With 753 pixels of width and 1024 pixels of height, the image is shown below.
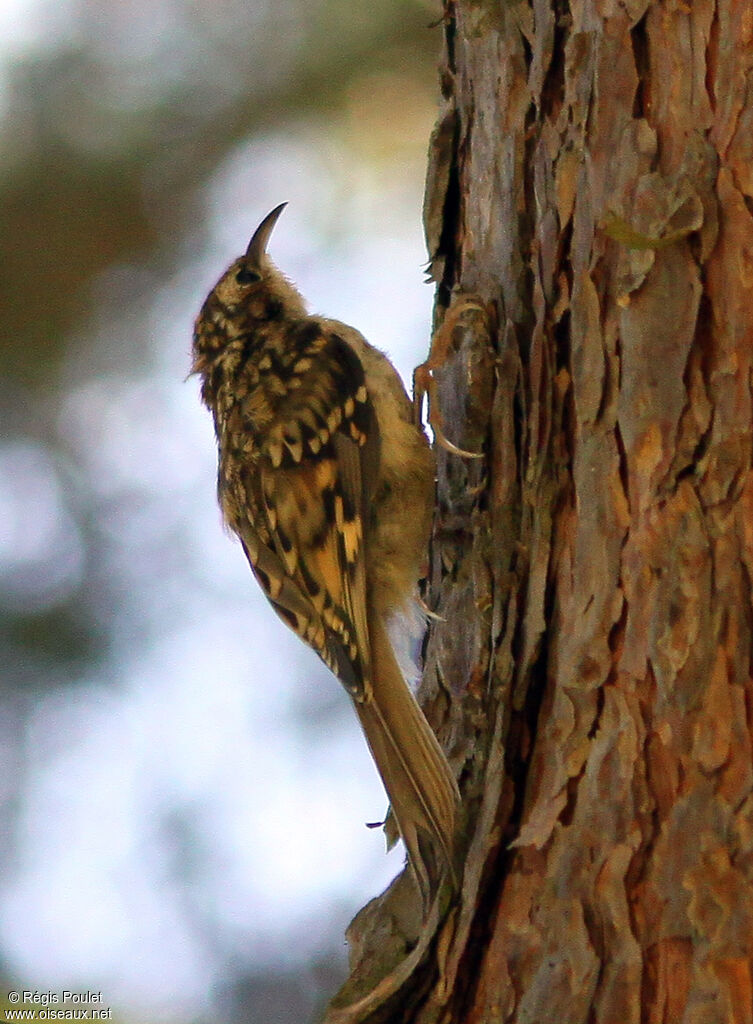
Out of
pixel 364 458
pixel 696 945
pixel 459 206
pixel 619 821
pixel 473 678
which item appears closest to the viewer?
pixel 696 945

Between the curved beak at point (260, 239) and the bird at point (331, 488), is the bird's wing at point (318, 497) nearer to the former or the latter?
the bird at point (331, 488)

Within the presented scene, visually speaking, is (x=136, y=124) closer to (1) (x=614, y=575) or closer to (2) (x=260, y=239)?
(2) (x=260, y=239)

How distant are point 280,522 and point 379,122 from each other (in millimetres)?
1496

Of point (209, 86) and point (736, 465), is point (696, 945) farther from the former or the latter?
point (209, 86)

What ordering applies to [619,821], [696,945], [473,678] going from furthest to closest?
1. [473,678]
2. [619,821]
3. [696,945]

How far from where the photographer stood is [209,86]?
3668 millimetres

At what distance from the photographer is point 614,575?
1703 millimetres

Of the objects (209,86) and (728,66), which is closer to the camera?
(728,66)

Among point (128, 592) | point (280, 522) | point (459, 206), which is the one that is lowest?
point (280, 522)

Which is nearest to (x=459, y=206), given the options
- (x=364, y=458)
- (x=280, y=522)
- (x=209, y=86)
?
(x=364, y=458)

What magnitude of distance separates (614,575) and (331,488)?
3.49 ft

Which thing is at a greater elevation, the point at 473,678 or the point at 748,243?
the point at 748,243

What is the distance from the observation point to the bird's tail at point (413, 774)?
6.44 feet

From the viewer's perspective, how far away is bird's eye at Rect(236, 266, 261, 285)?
3084 mm
